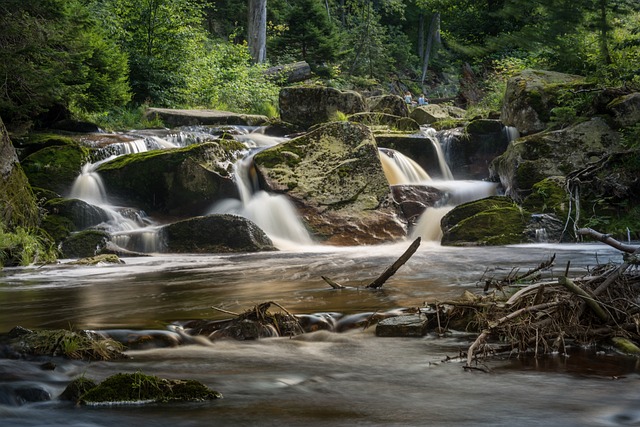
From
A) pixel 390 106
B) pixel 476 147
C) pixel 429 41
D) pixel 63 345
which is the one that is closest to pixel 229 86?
pixel 390 106

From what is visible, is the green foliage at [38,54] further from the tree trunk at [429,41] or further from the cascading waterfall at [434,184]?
the tree trunk at [429,41]

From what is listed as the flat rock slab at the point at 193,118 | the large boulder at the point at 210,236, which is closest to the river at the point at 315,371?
the large boulder at the point at 210,236

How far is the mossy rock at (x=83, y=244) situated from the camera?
13.4 meters

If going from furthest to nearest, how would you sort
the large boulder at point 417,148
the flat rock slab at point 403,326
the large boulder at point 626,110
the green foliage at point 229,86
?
the green foliage at point 229,86
the large boulder at point 417,148
the large boulder at point 626,110
the flat rock slab at point 403,326

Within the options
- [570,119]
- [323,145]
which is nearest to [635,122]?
[570,119]

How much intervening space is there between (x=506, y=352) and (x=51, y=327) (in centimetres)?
410

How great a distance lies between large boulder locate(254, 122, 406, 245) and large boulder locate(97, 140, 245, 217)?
1.11 m

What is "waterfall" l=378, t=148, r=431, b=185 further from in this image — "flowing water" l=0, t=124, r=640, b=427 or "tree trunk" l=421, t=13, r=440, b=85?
"tree trunk" l=421, t=13, r=440, b=85

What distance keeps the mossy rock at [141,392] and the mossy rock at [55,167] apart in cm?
1215

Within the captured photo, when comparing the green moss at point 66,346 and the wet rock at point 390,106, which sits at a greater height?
the wet rock at point 390,106

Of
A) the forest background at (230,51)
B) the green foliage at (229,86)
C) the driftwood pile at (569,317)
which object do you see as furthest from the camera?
the green foliage at (229,86)

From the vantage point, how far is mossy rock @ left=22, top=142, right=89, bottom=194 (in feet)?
51.8

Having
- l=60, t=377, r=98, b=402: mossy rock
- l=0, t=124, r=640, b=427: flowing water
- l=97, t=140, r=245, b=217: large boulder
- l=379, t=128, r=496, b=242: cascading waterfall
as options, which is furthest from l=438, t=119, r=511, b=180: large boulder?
l=60, t=377, r=98, b=402: mossy rock

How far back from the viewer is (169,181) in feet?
53.2
